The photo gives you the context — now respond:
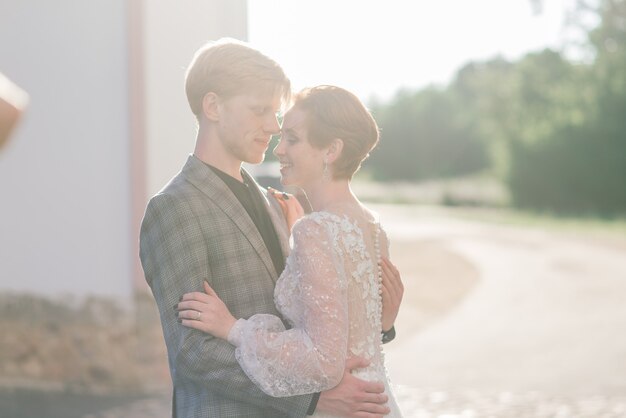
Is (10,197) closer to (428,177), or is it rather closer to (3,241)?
(3,241)

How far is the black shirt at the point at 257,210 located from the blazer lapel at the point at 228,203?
5 centimetres

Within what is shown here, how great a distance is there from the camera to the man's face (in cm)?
291

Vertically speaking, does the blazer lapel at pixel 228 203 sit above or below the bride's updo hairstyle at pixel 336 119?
below

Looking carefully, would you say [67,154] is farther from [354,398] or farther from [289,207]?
[354,398]

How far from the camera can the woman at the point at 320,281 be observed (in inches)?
105

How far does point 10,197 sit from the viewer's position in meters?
9.24

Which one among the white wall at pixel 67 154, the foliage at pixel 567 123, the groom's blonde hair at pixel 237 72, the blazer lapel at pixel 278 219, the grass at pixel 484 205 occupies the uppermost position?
the groom's blonde hair at pixel 237 72

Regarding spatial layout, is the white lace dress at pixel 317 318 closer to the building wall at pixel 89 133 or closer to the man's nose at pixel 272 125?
the man's nose at pixel 272 125

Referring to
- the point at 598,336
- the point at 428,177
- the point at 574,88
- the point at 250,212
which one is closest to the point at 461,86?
the point at 428,177

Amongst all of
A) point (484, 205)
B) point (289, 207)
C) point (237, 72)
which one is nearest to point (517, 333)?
point (289, 207)

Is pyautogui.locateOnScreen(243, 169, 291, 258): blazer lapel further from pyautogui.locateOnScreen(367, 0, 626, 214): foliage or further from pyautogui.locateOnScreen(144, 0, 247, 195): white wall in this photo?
pyautogui.locateOnScreen(367, 0, 626, 214): foliage

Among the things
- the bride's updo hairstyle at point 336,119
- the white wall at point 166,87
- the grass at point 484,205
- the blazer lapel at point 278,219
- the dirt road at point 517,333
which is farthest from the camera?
the grass at point 484,205

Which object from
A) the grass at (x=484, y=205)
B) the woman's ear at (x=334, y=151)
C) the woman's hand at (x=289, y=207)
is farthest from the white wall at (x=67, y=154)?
the grass at (x=484, y=205)

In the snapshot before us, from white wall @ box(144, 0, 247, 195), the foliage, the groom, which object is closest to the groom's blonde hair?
the groom
